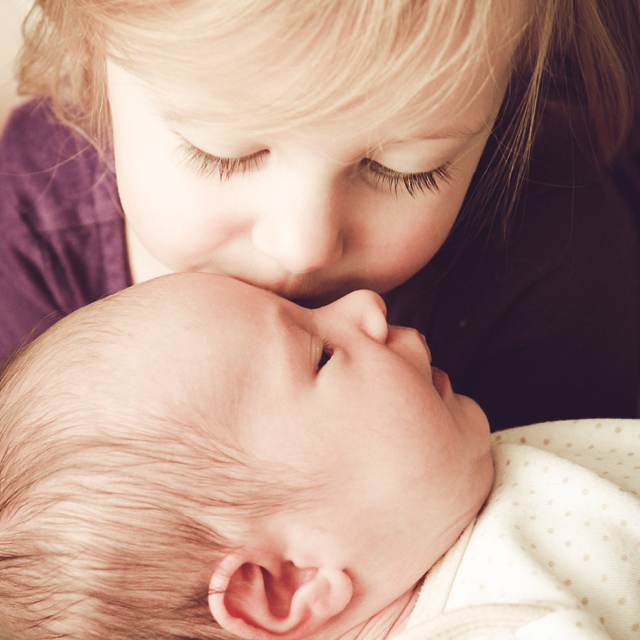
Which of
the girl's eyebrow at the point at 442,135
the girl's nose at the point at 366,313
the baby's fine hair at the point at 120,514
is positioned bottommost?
the baby's fine hair at the point at 120,514

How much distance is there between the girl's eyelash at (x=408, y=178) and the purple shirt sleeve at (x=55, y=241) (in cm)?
58

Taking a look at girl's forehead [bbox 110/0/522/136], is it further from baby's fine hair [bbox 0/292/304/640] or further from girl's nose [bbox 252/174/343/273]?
baby's fine hair [bbox 0/292/304/640]

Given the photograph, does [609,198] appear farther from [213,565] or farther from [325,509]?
[213,565]

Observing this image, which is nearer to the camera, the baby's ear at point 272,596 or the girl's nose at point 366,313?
the baby's ear at point 272,596

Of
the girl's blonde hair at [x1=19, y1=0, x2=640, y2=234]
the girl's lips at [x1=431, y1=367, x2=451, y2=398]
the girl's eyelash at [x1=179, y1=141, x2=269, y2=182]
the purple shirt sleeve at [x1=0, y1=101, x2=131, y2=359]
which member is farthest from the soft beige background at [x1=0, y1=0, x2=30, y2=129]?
the girl's lips at [x1=431, y1=367, x2=451, y2=398]

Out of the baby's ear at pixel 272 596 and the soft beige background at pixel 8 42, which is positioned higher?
the soft beige background at pixel 8 42

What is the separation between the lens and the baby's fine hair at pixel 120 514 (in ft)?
2.05

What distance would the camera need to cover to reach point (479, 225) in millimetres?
1125

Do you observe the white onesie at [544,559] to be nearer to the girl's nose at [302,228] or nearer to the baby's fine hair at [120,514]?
the baby's fine hair at [120,514]

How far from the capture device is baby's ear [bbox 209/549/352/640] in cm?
63

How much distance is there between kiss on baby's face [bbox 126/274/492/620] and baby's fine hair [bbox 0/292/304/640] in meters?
0.03

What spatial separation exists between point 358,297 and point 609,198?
65 cm

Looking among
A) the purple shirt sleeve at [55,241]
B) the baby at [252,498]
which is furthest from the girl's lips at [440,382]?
the purple shirt sleeve at [55,241]

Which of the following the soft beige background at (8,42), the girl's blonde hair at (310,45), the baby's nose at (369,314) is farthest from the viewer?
the soft beige background at (8,42)
